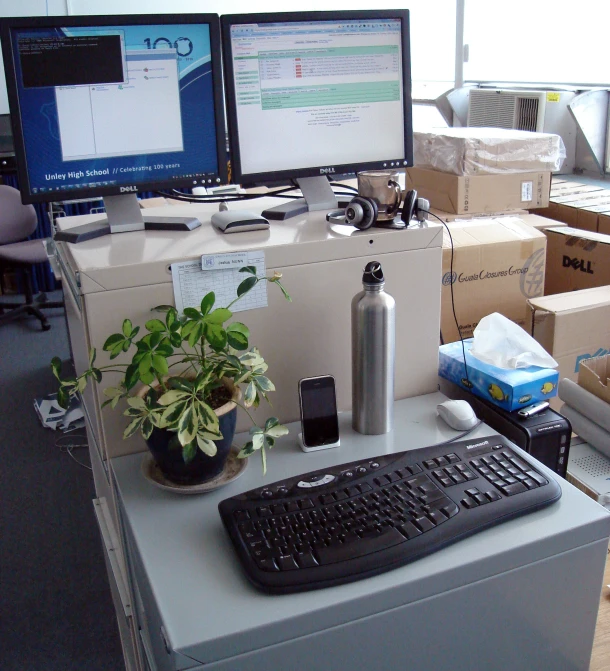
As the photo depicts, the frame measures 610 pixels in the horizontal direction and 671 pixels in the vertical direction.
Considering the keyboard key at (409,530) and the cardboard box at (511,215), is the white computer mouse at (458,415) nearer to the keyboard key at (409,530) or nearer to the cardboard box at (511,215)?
the keyboard key at (409,530)

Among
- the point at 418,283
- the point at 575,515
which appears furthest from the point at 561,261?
the point at 575,515

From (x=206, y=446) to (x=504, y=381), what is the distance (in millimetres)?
583

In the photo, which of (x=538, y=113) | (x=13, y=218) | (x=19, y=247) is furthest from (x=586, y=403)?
(x=13, y=218)

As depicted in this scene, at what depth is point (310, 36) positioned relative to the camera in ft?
4.07

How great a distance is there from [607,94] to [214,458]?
2933mm

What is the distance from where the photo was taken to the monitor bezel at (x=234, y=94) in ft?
3.94

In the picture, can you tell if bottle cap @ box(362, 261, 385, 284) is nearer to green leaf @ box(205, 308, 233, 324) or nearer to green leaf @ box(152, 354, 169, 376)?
green leaf @ box(205, 308, 233, 324)

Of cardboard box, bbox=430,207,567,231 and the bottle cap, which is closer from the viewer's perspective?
the bottle cap

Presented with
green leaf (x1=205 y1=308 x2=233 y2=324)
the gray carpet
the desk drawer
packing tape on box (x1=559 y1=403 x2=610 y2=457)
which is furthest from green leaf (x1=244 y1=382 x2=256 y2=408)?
the gray carpet

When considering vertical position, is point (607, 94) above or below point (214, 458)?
above

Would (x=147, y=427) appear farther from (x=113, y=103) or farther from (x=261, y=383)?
(x=113, y=103)

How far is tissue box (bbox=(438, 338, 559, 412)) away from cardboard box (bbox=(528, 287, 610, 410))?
52 centimetres

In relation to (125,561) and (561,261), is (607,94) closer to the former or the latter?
(561,261)

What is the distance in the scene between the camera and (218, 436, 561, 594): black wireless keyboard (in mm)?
822
